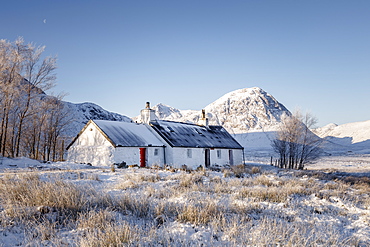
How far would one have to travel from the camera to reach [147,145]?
25.0 meters

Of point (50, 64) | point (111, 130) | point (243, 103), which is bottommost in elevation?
point (111, 130)

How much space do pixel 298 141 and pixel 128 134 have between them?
818 inches

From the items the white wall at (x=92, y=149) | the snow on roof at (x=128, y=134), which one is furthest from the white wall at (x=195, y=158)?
the white wall at (x=92, y=149)

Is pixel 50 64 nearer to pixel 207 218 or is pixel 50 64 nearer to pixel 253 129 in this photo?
pixel 207 218

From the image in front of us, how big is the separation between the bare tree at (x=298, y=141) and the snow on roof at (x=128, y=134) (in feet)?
53.9

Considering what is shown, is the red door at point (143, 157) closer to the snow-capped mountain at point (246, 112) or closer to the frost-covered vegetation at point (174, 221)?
the frost-covered vegetation at point (174, 221)

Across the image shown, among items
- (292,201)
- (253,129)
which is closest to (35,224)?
(292,201)

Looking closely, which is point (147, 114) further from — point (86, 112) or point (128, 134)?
point (86, 112)

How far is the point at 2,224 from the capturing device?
4.62 metres

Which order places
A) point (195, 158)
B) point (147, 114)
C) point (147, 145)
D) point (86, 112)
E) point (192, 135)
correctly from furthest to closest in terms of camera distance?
point (86, 112) → point (192, 135) → point (147, 114) → point (195, 158) → point (147, 145)

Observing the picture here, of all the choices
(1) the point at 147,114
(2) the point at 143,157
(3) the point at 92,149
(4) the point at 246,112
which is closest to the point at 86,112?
(1) the point at 147,114

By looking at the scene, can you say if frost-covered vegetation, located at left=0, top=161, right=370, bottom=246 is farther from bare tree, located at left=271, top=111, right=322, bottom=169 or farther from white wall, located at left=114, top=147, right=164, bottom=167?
bare tree, located at left=271, top=111, right=322, bottom=169

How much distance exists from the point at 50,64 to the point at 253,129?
11758 cm

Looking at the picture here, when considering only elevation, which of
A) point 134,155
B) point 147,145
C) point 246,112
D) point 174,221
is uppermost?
point 246,112
